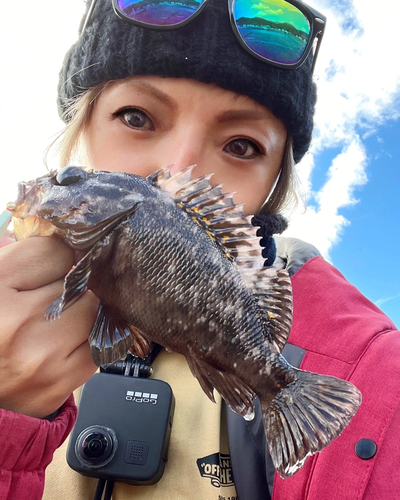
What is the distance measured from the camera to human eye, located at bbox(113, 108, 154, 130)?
1997mm

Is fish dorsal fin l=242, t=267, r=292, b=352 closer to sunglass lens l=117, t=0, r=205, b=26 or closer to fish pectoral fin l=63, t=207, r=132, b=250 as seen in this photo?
fish pectoral fin l=63, t=207, r=132, b=250

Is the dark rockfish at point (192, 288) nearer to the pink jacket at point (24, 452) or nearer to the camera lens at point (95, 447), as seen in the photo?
the pink jacket at point (24, 452)

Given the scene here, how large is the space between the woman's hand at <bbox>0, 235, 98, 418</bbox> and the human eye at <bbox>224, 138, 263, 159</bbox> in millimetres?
1197

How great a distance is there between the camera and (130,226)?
1243 mm

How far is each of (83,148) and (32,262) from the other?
51.1 inches

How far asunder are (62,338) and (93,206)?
1.67 ft

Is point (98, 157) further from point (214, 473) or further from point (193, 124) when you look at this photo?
point (214, 473)

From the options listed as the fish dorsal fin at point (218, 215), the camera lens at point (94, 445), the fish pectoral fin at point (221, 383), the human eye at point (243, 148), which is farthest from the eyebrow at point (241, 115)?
the camera lens at point (94, 445)

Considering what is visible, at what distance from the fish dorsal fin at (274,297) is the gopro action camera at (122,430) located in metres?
0.86

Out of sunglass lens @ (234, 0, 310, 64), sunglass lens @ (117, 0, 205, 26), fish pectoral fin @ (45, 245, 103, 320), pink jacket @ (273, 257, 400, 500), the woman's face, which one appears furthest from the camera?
sunglass lens @ (234, 0, 310, 64)

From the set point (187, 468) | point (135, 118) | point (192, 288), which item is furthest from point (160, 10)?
point (187, 468)

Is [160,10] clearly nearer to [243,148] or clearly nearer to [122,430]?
[243,148]

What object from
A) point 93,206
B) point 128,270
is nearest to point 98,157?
point 93,206

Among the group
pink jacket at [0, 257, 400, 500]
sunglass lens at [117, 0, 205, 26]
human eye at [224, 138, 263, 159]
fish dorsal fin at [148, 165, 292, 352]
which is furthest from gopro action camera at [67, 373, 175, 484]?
sunglass lens at [117, 0, 205, 26]
